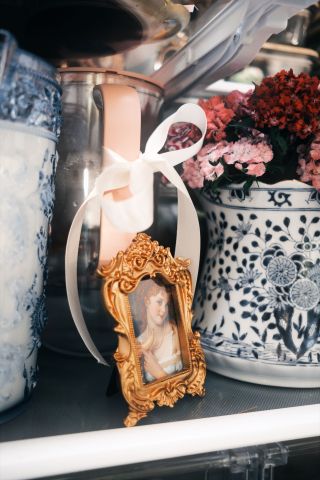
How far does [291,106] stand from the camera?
45 cm

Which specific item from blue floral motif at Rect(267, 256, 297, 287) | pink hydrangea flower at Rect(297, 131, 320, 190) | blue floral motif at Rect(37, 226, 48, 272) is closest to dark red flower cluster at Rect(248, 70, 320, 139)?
pink hydrangea flower at Rect(297, 131, 320, 190)

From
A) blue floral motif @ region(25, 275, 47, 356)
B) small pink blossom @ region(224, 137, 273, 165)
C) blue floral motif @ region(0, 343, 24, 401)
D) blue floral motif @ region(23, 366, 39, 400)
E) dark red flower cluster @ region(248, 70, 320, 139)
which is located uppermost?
dark red flower cluster @ region(248, 70, 320, 139)

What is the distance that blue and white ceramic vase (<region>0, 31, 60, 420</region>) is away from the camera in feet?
1.10

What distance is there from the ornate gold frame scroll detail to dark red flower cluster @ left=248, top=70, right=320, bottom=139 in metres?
0.16

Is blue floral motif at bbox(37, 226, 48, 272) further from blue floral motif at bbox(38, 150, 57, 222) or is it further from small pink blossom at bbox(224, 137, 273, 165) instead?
small pink blossom at bbox(224, 137, 273, 165)

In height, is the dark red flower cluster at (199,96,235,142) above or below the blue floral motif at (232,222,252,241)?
above

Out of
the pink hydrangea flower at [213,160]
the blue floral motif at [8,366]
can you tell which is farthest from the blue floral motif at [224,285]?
the blue floral motif at [8,366]

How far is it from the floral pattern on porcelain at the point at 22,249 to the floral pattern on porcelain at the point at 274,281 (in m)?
0.19

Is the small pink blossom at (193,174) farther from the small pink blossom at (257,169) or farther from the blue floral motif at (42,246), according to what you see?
the blue floral motif at (42,246)

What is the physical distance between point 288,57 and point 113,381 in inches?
23.4

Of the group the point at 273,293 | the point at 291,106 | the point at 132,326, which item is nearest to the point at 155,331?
the point at 132,326

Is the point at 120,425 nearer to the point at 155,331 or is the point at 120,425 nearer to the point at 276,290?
the point at 155,331

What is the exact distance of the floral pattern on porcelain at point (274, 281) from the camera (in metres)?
0.47

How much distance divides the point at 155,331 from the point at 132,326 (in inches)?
1.3
